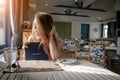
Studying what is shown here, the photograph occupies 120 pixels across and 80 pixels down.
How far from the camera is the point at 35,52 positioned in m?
2.13

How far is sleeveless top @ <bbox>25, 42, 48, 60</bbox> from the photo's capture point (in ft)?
6.84

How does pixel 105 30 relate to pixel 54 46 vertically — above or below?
above

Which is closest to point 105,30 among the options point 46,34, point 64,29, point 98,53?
point 64,29

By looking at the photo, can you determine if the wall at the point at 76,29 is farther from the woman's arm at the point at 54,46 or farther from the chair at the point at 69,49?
the woman's arm at the point at 54,46

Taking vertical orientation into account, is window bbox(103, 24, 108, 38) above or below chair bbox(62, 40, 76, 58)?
above

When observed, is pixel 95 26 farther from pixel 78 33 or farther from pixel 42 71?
pixel 42 71

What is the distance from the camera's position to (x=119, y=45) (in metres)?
7.99

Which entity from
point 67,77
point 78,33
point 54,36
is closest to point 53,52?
point 54,36

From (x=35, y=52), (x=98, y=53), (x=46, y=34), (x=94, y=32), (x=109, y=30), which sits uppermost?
(x=109, y=30)

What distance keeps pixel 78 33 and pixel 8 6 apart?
36.5ft

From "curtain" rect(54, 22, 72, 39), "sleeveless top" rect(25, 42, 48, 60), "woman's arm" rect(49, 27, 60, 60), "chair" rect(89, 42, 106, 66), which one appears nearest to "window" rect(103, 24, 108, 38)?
"curtain" rect(54, 22, 72, 39)

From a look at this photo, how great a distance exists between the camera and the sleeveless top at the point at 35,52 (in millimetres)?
2086

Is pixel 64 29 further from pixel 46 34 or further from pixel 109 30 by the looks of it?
pixel 46 34

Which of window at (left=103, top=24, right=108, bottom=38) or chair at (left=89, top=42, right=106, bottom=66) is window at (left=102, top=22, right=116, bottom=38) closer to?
window at (left=103, top=24, right=108, bottom=38)
